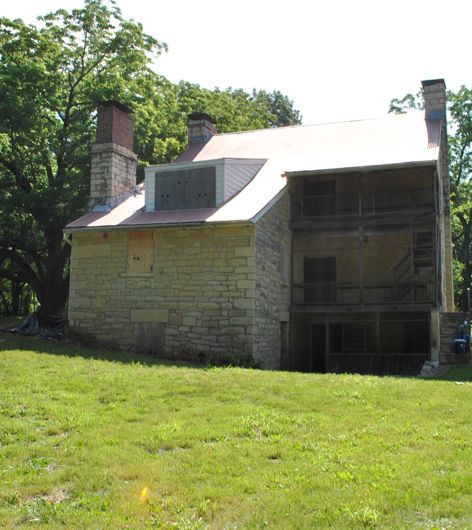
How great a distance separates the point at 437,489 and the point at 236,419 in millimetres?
3167

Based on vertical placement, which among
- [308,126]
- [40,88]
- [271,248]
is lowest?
[271,248]

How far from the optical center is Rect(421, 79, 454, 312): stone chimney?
2050 cm

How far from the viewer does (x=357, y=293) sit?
19766 millimetres

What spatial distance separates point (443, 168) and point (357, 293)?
6308mm

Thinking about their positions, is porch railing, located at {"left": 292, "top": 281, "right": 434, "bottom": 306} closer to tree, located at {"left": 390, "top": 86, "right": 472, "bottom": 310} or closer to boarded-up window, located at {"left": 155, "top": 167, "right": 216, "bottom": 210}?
boarded-up window, located at {"left": 155, "top": 167, "right": 216, "bottom": 210}

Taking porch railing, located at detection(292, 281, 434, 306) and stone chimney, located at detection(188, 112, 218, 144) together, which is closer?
porch railing, located at detection(292, 281, 434, 306)

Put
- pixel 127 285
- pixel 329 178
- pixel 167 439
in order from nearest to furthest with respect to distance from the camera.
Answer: pixel 167 439
pixel 127 285
pixel 329 178

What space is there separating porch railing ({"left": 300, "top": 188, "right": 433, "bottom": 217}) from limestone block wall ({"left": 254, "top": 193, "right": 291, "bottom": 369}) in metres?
2.03

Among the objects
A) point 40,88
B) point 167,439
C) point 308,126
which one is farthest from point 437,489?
point 40,88

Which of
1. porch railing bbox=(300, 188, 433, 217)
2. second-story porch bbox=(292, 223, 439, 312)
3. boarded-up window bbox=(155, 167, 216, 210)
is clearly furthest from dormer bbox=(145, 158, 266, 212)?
porch railing bbox=(300, 188, 433, 217)

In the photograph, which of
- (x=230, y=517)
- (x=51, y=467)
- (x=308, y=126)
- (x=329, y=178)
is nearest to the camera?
(x=230, y=517)

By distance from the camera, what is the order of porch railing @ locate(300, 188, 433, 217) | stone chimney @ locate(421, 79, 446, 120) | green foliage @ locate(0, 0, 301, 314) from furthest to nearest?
green foliage @ locate(0, 0, 301, 314) < stone chimney @ locate(421, 79, 446, 120) < porch railing @ locate(300, 188, 433, 217)

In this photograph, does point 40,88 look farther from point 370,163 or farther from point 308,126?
point 370,163

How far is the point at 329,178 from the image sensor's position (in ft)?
67.0
